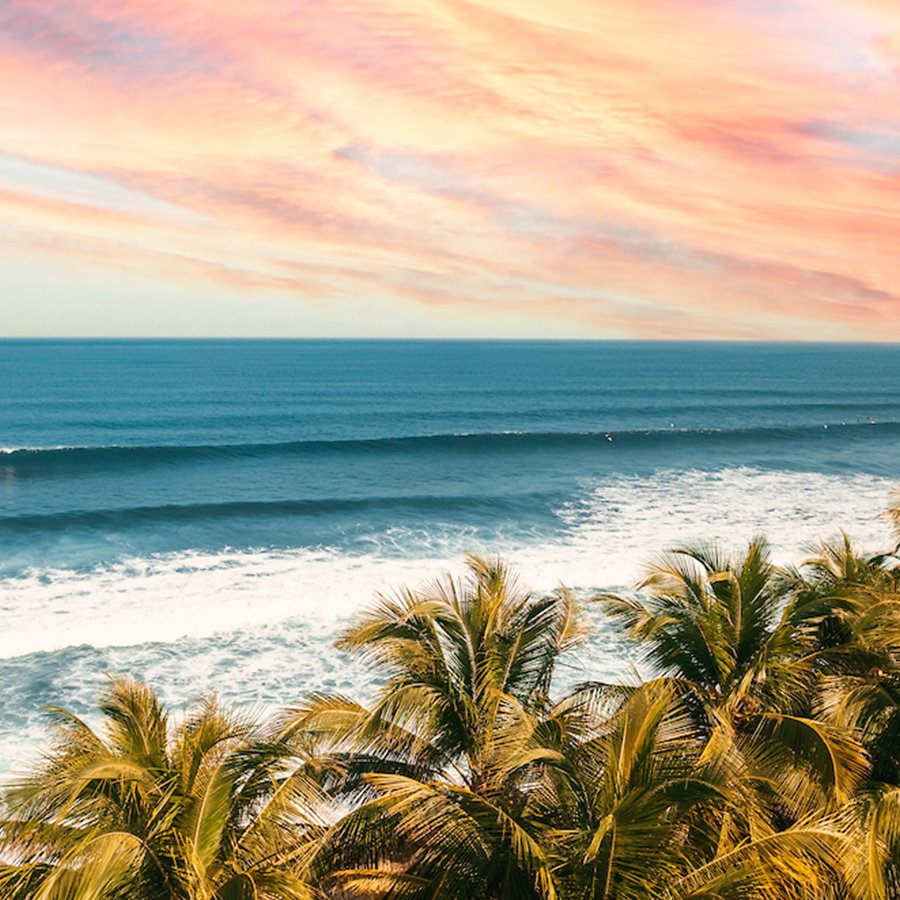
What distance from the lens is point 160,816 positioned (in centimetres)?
704

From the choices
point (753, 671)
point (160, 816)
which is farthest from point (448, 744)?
point (753, 671)

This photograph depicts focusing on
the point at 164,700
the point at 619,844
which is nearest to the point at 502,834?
the point at 619,844

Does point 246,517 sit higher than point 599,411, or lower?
lower

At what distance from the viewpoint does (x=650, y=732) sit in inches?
273

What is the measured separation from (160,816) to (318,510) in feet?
92.4

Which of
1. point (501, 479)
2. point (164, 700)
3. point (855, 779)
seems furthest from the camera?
point (501, 479)

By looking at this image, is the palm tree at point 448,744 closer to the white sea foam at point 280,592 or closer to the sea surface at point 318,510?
the sea surface at point 318,510

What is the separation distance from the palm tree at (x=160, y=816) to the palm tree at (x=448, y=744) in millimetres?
519

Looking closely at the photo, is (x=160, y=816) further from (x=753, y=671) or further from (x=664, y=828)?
(x=753, y=671)

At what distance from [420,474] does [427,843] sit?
36.6 metres

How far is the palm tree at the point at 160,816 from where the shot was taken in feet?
20.8

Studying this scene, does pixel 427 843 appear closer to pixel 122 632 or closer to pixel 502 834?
pixel 502 834

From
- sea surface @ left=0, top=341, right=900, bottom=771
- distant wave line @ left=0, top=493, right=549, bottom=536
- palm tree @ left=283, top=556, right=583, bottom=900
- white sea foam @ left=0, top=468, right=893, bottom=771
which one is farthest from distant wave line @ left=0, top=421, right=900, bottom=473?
palm tree @ left=283, top=556, right=583, bottom=900

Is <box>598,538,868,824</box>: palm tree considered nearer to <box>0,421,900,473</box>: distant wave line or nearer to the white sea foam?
the white sea foam
